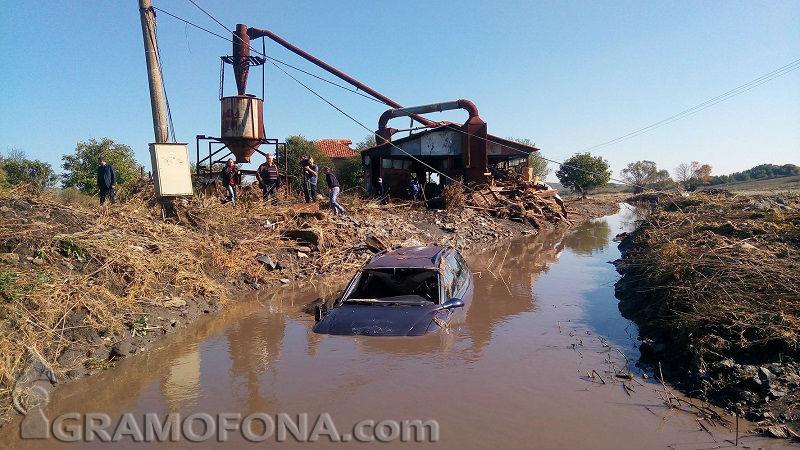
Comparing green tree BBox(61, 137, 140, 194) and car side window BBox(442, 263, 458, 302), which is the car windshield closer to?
car side window BBox(442, 263, 458, 302)

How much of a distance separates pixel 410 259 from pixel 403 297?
717mm

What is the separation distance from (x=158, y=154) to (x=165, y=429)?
283 inches

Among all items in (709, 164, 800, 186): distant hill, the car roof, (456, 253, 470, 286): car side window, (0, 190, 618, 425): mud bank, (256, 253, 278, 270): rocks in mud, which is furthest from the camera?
(709, 164, 800, 186): distant hill

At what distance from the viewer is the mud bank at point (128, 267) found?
5.71 m

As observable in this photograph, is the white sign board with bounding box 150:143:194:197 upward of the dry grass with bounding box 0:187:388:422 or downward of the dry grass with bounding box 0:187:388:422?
upward

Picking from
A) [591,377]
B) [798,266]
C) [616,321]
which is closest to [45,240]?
[591,377]

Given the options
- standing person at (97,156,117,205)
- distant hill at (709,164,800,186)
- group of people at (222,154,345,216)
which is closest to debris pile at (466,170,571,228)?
group of people at (222,154,345,216)

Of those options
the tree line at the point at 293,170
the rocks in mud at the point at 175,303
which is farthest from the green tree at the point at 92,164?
the rocks in mud at the point at 175,303

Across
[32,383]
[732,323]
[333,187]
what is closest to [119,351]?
[32,383]

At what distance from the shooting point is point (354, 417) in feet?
14.9

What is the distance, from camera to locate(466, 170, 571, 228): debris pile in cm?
2280

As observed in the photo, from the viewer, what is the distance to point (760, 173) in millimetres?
69875

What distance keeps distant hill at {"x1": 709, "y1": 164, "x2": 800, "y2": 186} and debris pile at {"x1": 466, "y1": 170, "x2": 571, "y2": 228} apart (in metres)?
50.8

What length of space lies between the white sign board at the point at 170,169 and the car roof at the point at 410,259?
530 cm
